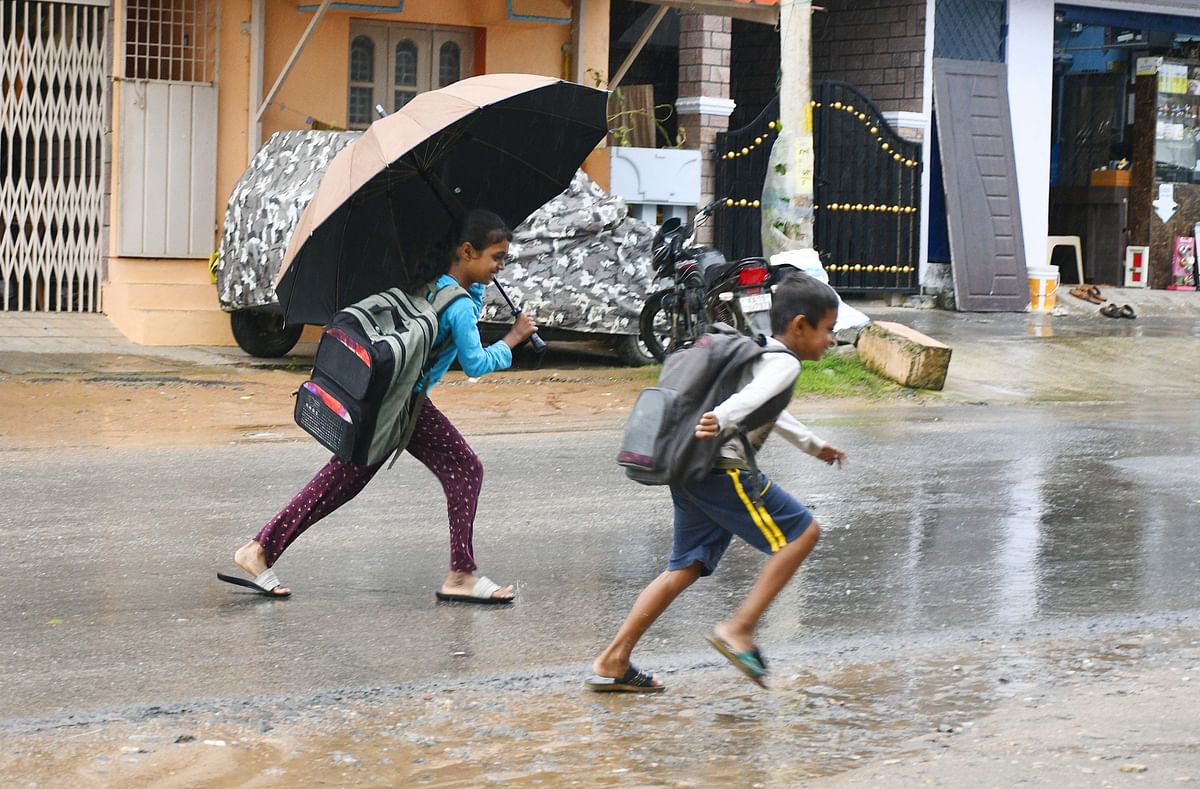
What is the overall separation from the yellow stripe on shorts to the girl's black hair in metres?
1.52

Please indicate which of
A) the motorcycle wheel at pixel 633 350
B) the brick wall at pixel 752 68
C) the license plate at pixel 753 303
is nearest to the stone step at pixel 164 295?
the motorcycle wheel at pixel 633 350

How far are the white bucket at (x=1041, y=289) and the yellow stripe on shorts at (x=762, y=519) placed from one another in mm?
14550

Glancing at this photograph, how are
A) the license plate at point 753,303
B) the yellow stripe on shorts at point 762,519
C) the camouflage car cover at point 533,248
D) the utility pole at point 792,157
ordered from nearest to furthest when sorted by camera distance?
the yellow stripe on shorts at point 762,519
the license plate at point 753,303
the camouflage car cover at point 533,248
the utility pole at point 792,157

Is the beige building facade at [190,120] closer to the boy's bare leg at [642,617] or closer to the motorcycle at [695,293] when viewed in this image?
the motorcycle at [695,293]

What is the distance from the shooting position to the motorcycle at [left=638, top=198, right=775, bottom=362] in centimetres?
1232

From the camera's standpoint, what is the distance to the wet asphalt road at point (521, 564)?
210 inches

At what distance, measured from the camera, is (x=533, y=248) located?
13000mm

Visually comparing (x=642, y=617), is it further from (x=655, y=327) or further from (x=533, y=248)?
(x=655, y=327)

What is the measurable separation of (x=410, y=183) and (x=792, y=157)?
24.9ft

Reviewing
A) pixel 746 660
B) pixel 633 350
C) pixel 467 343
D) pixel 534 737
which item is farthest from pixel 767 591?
pixel 633 350

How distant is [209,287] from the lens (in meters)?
14.3

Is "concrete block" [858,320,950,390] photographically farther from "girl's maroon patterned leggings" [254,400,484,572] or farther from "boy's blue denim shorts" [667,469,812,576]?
"boy's blue denim shorts" [667,469,812,576]

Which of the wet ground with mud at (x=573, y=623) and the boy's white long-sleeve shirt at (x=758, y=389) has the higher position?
the boy's white long-sleeve shirt at (x=758, y=389)

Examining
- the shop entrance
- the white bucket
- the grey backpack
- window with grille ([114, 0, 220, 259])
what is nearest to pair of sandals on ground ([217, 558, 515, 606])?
the grey backpack
